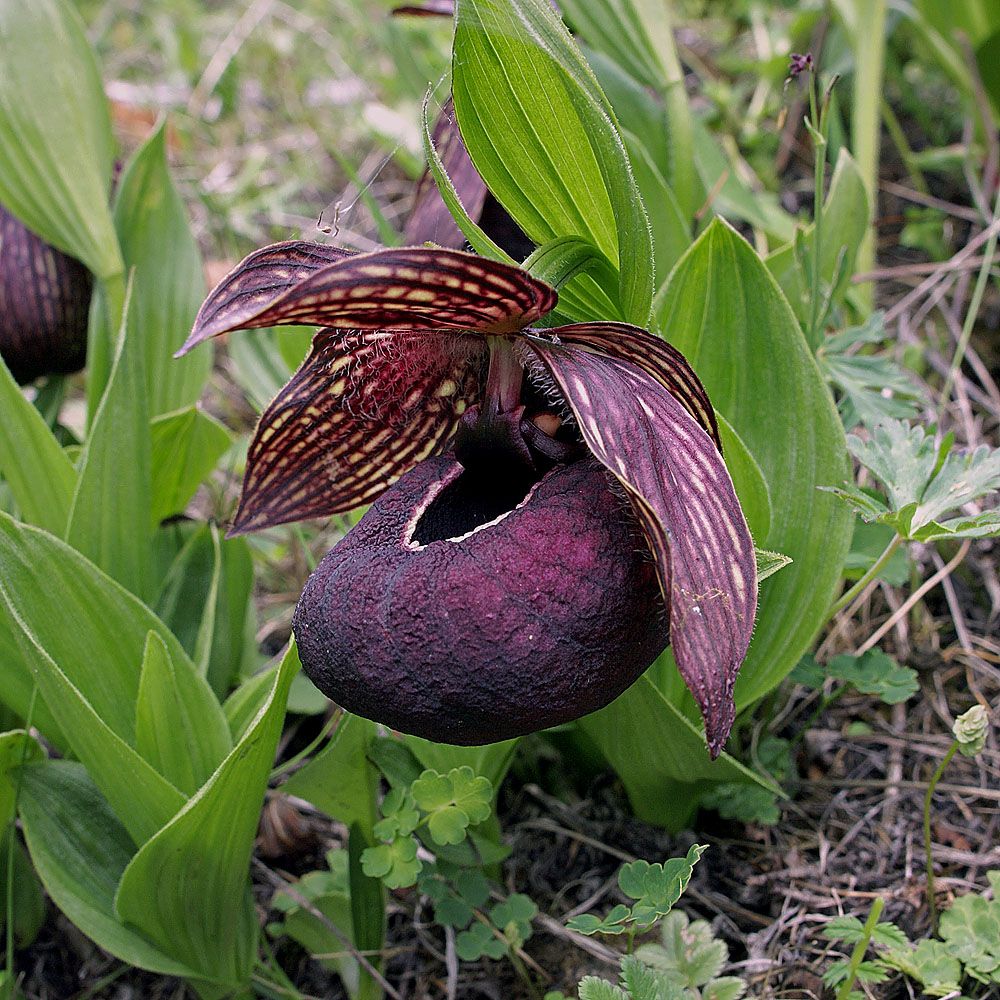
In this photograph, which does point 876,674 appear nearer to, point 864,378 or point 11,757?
point 864,378

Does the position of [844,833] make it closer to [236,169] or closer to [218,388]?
[218,388]

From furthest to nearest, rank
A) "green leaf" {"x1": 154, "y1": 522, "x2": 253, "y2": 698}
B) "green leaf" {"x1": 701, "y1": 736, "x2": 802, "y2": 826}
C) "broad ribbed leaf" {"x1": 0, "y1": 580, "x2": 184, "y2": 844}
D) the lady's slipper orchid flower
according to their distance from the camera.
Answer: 1. the lady's slipper orchid flower
2. "green leaf" {"x1": 154, "y1": 522, "x2": 253, "y2": 698}
3. "green leaf" {"x1": 701, "y1": 736, "x2": 802, "y2": 826}
4. "broad ribbed leaf" {"x1": 0, "y1": 580, "x2": 184, "y2": 844}

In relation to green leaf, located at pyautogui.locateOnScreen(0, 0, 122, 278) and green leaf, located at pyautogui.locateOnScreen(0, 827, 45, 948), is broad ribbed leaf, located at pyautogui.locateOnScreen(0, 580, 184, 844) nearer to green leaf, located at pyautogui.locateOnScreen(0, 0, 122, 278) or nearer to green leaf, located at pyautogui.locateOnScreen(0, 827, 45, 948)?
green leaf, located at pyautogui.locateOnScreen(0, 827, 45, 948)

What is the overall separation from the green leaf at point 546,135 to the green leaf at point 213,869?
1.71 ft

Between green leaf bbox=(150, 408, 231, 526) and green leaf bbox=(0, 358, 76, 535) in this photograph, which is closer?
green leaf bbox=(0, 358, 76, 535)

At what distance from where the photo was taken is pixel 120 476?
1397mm

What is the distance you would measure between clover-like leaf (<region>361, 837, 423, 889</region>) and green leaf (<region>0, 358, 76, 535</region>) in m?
0.67

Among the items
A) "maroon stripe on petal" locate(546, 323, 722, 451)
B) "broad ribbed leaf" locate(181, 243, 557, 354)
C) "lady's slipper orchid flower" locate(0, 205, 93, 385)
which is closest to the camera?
"broad ribbed leaf" locate(181, 243, 557, 354)

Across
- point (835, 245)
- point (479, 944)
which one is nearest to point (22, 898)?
point (479, 944)

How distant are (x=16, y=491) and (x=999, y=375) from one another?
1.84 m

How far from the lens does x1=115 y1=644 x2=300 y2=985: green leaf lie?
42.2 inches

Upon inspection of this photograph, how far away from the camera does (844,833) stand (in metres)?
1.42

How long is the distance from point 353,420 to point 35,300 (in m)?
0.88

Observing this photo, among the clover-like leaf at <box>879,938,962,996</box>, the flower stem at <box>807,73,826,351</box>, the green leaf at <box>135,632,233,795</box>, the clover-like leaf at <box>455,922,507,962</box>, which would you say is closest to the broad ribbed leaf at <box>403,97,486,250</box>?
the flower stem at <box>807,73,826,351</box>
